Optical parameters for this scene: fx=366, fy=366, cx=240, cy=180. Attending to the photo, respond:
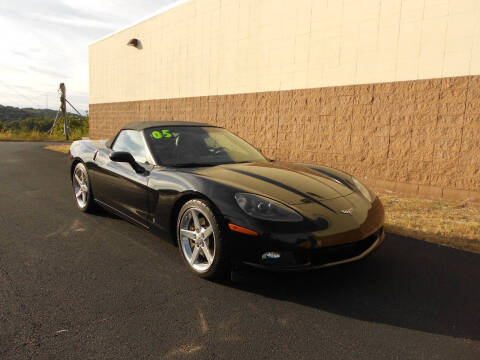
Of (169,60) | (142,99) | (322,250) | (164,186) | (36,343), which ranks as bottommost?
(36,343)

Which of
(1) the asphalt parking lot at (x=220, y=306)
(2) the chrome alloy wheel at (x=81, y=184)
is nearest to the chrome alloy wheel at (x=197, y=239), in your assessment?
(1) the asphalt parking lot at (x=220, y=306)

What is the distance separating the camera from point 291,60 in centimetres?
835

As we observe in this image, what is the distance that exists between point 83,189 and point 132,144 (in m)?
1.39

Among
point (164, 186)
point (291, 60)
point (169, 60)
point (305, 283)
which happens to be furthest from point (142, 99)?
point (305, 283)

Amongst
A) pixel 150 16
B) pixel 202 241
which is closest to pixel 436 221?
pixel 202 241

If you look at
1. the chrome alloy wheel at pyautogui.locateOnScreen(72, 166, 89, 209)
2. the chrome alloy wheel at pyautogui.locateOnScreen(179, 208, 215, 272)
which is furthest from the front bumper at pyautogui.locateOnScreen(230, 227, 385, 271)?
the chrome alloy wheel at pyautogui.locateOnScreen(72, 166, 89, 209)

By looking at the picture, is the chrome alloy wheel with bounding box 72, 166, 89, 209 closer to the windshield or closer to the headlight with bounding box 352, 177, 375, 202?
the windshield

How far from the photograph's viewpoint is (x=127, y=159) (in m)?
3.59

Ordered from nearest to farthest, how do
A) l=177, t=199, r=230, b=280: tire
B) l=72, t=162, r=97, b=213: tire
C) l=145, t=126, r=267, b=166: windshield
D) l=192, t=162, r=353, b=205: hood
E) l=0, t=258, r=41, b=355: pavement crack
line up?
l=0, t=258, r=41, b=355: pavement crack < l=177, t=199, r=230, b=280: tire < l=192, t=162, r=353, b=205: hood < l=145, t=126, r=267, b=166: windshield < l=72, t=162, r=97, b=213: tire

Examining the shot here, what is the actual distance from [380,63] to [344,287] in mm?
5334

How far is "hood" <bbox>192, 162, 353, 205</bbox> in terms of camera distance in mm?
2912

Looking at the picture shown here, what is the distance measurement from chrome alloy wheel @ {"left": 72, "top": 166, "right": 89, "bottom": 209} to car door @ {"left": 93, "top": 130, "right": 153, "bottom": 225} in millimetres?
386

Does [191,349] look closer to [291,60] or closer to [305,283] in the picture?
[305,283]

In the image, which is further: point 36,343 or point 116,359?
point 36,343
